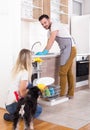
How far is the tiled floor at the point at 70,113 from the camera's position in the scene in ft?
8.89

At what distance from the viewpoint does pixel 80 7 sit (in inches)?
235

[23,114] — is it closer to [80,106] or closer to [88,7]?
[80,106]

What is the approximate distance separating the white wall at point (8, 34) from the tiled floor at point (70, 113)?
0.71 metres

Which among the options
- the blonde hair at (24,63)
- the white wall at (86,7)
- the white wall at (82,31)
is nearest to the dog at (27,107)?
the blonde hair at (24,63)

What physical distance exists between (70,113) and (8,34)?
4.46 feet

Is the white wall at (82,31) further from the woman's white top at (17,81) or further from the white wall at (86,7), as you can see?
the woman's white top at (17,81)

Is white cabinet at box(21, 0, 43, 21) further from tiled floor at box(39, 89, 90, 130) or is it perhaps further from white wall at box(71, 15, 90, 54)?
tiled floor at box(39, 89, 90, 130)

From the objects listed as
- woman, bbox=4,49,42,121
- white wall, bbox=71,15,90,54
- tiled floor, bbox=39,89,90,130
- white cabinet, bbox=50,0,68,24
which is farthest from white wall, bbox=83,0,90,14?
woman, bbox=4,49,42,121

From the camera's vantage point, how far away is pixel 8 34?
3.05 metres

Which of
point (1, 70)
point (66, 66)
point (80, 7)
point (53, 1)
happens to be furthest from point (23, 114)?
point (80, 7)

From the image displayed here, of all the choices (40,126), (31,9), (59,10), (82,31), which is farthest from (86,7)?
(40,126)

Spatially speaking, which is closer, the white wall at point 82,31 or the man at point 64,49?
the man at point 64,49

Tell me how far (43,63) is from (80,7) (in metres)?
3.01

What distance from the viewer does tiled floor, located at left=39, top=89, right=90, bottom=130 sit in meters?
2.71
